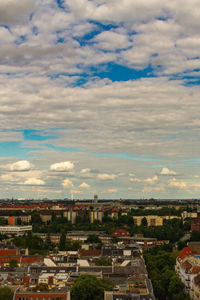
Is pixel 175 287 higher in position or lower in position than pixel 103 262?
lower

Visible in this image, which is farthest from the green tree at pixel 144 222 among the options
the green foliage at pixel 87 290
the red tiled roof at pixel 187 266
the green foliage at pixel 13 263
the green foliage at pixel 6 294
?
the green foliage at pixel 6 294

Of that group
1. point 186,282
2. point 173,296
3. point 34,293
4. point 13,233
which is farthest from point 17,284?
point 13,233

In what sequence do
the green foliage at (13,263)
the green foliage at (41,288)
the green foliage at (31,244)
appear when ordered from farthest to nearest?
the green foliage at (31,244), the green foliage at (13,263), the green foliage at (41,288)

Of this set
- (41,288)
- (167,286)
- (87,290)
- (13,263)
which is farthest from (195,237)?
(41,288)

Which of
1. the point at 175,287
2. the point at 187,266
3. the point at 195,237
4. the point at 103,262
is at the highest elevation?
the point at 195,237

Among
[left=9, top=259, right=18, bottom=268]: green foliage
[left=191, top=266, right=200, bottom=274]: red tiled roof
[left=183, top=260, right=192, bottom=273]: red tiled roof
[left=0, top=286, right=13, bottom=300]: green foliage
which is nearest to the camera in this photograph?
[left=0, top=286, right=13, bottom=300]: green foliage

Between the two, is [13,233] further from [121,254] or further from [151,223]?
[121,254]

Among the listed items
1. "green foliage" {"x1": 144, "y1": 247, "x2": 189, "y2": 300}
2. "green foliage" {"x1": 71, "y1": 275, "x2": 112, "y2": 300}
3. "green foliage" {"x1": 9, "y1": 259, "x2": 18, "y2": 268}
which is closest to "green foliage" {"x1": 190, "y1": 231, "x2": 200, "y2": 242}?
"green foliage" {"x1": 144, "y1": 247, "x2": 189, "y2": 300}

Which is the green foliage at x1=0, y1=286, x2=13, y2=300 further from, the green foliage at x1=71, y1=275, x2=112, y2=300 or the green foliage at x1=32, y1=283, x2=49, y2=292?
the green foliage at x1=71, y1=275, x2=112, y2=300

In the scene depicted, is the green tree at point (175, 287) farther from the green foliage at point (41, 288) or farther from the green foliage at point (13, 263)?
the green foliage at point (13, 263)

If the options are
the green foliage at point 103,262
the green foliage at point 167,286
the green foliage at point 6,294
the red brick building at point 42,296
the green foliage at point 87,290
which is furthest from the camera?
the green foliage at point 103,262

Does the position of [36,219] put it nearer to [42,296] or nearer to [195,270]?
[195,270]
